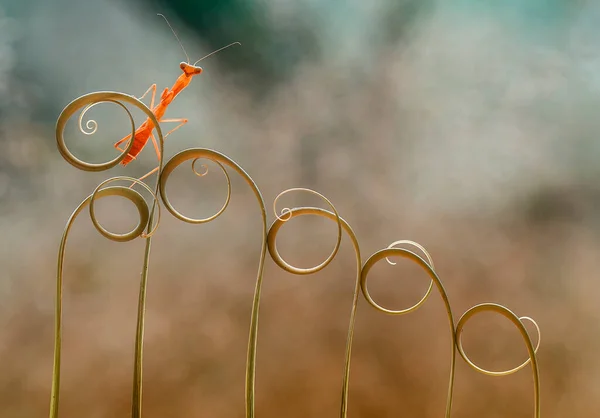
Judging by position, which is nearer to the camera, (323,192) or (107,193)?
(107,193)

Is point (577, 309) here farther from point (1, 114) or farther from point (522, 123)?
point (1, 114)

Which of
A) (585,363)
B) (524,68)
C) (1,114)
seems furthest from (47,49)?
(585,363)

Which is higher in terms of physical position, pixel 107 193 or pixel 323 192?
pixel 107 193

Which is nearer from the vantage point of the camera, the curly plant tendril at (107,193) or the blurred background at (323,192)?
the curly plant tendril at (107,193)

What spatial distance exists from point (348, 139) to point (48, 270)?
796mm

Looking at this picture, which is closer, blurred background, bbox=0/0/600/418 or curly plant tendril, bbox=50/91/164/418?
curly plant tendril, bbox=50/91/164/418

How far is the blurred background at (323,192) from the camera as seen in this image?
43.3 inches

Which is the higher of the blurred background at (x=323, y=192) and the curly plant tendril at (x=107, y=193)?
the curly plant tendril at (x=107, y=193)

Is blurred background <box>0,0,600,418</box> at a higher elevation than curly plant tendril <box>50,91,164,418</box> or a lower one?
lower

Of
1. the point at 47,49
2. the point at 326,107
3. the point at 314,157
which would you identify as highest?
the point at 47,49

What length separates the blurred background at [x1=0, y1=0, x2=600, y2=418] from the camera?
3.61 feet

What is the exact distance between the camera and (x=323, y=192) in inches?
49.7

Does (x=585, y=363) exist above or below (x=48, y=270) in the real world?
below

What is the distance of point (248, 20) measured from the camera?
1250mm
